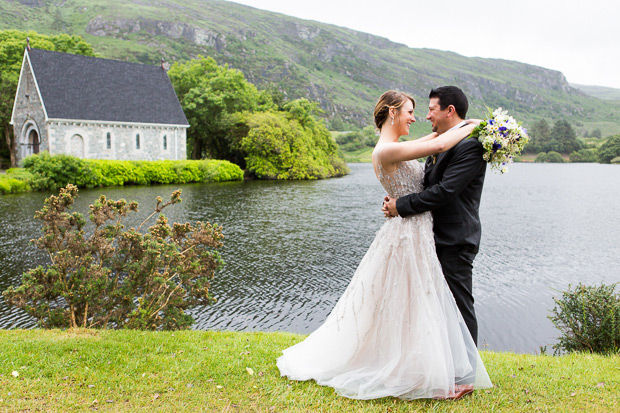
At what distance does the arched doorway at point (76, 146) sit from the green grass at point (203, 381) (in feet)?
127

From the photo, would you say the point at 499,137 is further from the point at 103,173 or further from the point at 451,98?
the point at 103,173

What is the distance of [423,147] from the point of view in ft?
12.0

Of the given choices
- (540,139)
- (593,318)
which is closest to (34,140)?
(593,318)

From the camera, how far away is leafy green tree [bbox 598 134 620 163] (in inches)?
3610

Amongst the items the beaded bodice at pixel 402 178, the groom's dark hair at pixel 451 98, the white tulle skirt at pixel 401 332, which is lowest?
the white tulle skirt at pixel 401 332

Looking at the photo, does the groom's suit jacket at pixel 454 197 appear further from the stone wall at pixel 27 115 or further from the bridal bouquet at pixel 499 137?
the stone wall at pixel 27 115

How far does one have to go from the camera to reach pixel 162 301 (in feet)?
23.0

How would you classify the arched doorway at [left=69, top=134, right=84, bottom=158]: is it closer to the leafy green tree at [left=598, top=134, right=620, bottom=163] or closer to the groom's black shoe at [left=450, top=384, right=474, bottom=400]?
the groom's black shoe at [left=450, top=384, right=474, bottom=400]

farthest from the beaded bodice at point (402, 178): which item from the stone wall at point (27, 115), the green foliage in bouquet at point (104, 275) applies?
the stone wall at point (27, 115)

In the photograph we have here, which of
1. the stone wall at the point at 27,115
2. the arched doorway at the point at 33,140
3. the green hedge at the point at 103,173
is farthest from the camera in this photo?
the arched doorway at the point at 33,140

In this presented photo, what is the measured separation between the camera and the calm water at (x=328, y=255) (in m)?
9.60

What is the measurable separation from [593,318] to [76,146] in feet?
137

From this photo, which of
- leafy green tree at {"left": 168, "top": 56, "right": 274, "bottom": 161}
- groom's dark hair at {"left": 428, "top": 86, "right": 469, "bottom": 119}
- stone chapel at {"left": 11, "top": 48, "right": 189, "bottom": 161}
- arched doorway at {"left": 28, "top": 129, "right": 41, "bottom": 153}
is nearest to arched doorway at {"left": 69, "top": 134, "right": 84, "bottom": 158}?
stone chapel at {"left": 11, "top": 48, "right": 189, "bottom": 161}

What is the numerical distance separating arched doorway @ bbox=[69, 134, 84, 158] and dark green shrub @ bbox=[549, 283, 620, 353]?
1620 inches
